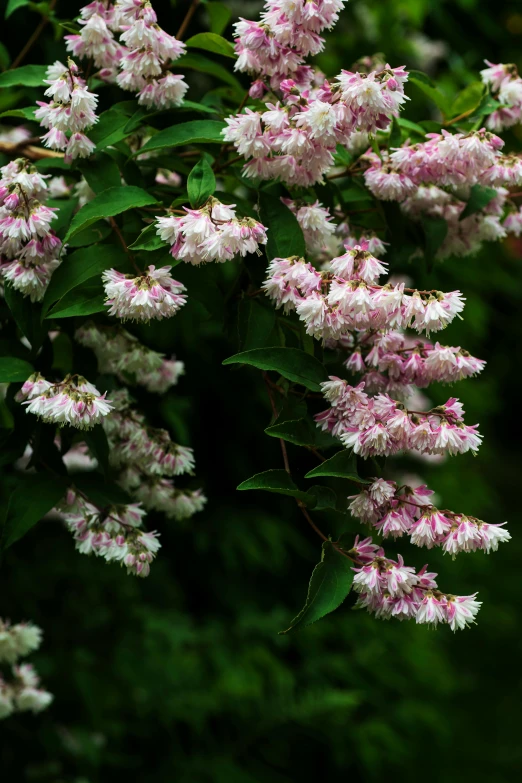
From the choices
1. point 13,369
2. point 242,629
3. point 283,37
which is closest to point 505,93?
point 283,37

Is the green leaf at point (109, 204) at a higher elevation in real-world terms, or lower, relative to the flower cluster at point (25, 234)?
higher

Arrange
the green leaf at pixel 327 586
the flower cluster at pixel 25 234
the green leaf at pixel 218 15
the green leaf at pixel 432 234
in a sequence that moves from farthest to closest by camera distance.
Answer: the green leaf at pixel 218 15
the green leaf at pixel 432 234
the flower cluster at pixel 25 234
the green leaf at pixel 327 586

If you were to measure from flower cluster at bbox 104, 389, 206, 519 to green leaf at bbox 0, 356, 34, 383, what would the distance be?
0.14 meters

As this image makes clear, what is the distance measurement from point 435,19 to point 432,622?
2941 millimetres

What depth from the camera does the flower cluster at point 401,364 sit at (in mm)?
1002

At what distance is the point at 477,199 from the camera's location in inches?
45.9

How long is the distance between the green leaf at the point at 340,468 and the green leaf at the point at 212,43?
1.93 ft

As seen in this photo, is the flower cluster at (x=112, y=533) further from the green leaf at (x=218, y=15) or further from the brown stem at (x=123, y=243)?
the green leaf at (x=218, y=15)

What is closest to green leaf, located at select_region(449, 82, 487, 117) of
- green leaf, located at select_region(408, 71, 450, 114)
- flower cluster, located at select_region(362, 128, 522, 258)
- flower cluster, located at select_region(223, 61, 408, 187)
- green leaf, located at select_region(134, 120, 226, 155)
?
green leaf, located at select_region(408, 71, 450, 114)

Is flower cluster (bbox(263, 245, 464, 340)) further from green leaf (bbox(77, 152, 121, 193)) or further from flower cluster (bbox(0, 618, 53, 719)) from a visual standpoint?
flower cluster (bbox(0, 618, 53, 719))

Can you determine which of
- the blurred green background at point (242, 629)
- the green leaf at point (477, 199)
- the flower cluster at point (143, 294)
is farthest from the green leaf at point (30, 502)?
the blurred green background at point (242, 629)

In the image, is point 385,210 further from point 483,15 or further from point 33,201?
point 483,15

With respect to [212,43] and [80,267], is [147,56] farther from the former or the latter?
[80,267]

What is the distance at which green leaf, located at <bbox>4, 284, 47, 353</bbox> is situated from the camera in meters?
1.01
